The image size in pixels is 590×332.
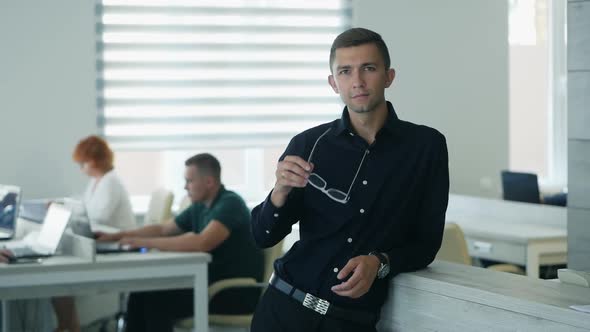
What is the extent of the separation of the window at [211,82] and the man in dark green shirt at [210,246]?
1.65m

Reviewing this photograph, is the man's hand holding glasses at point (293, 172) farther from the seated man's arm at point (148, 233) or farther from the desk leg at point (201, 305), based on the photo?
the seated man's arm at point (148, 233)

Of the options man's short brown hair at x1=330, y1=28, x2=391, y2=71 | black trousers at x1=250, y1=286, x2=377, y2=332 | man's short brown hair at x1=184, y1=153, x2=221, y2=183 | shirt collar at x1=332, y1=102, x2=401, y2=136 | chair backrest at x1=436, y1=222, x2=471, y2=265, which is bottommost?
chair backrest at x1=436, y1=222, x2=471, y2=265

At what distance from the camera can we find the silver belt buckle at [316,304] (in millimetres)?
2112

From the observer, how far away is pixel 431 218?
2.13 m

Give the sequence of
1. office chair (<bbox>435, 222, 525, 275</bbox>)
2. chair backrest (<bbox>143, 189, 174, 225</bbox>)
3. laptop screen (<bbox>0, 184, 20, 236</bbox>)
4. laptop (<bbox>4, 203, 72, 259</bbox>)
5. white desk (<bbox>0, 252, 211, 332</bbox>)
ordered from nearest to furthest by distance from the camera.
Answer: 1. office chair (<bbox>435, 222, 525, 275</bbox>)
2. white desk (<bbox>0, 252, 211, 332</bbox>)
3. laptop (<bbox>4, 203, 72, 259</bbox>)
4. laptop screen (<bbox>0, 184, 20, 236</bbox>)
5. chair backrest (<bbox>143, 189, 174, 225</bbox>)

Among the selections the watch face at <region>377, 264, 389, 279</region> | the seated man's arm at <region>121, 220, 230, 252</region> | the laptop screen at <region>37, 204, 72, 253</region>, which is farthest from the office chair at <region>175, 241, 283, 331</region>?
the watch face at <region>377, 264, 389, 279</region>

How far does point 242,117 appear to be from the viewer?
6.54m

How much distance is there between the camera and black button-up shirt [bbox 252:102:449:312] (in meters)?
2.11

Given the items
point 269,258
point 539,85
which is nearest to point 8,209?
point 269,258

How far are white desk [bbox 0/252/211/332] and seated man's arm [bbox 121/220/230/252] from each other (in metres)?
0.07

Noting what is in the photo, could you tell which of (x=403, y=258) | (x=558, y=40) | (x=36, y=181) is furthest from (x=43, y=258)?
(x=558, y=40)

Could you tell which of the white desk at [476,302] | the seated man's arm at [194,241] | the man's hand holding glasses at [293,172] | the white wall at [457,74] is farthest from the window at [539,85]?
the man's hand holding glasses at [293,172]

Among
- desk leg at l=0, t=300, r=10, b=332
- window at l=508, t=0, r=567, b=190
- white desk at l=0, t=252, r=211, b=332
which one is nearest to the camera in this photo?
white desk at l=0, t=252, r=211, b=332

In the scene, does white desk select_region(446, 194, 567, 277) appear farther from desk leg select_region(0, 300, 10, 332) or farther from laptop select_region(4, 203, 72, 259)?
desk leg select_region(0, 300, 10, 332)
